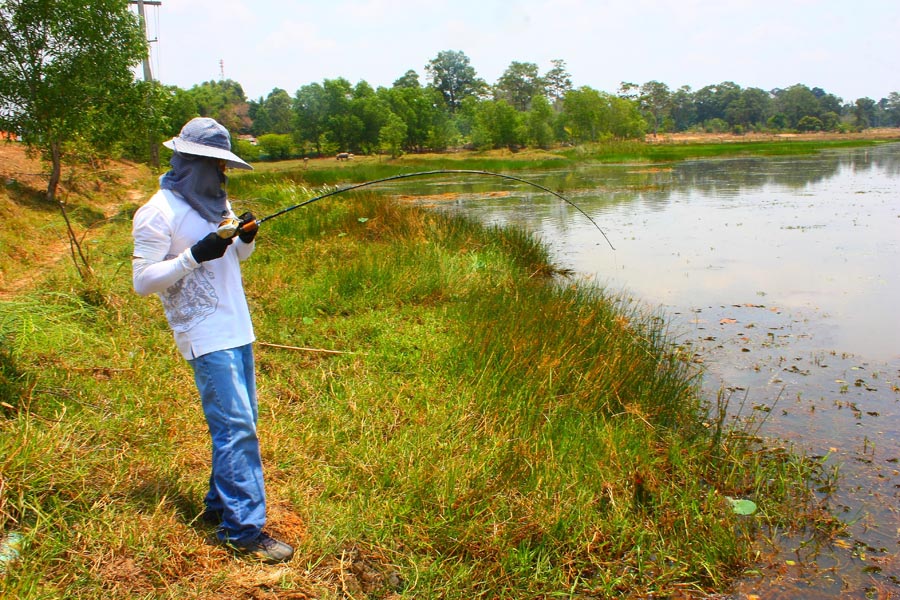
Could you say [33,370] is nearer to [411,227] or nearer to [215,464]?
[215,464]

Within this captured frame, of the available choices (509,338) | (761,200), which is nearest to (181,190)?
(509,338)

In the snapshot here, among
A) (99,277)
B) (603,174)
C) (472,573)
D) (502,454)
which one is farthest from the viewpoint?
(603,174)

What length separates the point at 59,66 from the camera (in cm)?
1154

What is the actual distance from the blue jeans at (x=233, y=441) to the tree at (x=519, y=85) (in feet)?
287

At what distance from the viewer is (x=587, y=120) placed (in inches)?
2223

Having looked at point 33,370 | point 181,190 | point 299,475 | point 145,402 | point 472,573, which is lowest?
point 472,573

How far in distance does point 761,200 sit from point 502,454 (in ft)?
54.6

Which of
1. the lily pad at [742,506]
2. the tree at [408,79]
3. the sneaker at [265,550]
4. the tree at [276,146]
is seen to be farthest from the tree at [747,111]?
the sneaker at [265,550]

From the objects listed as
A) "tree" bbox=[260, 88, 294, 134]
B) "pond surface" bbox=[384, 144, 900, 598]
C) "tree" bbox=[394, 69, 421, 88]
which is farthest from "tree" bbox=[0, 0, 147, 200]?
"tree" bbox=[394, 69, 421, 88]

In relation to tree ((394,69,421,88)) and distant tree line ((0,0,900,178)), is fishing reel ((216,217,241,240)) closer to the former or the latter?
distant tree line ((0,0,900,178))

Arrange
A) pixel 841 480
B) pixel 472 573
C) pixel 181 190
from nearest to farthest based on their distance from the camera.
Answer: pixel 181 190 → pixel 472 573 → pixel 841 480

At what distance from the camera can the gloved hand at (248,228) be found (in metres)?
2.56

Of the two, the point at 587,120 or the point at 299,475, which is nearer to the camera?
→ the point at 299,475

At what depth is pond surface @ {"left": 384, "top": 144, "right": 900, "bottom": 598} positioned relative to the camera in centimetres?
359
